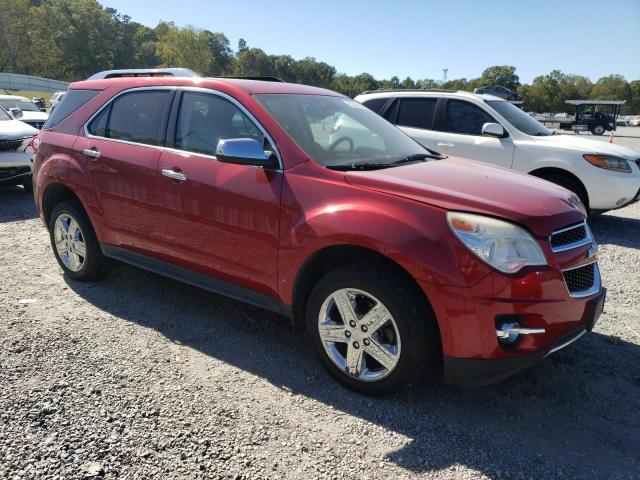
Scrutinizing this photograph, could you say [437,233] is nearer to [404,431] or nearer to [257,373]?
[404,431]

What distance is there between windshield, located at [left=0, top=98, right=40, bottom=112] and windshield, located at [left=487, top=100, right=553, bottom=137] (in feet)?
41.0

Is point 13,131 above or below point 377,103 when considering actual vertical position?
below

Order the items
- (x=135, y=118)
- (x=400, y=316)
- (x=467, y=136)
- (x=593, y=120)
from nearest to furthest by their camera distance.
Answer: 1. (x=400, y=316)
2. (x=135, y=118)
3. (x=467, y=136)
4. (x=593, y=120)

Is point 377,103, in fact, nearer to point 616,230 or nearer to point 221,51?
point 616,230

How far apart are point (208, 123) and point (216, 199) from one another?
0.60 m

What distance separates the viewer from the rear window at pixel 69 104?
446 centimetres

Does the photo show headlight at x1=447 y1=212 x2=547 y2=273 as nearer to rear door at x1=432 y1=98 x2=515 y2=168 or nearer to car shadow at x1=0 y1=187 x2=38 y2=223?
rear door at x1=432 y1=98 x2=515 y2=168

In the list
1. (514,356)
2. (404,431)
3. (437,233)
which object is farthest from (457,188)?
(404,431)

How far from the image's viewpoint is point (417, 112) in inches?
307

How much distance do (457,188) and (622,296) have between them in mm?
2705

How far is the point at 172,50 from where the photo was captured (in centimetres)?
9856

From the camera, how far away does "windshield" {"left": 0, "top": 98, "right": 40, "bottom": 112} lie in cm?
1365

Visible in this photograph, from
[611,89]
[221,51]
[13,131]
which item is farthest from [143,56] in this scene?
[13,131]

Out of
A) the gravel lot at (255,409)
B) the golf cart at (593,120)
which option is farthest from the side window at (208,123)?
the golf cart at (593,120)
